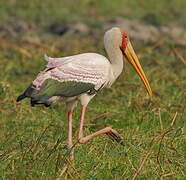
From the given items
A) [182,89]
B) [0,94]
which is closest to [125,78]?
[182,89]

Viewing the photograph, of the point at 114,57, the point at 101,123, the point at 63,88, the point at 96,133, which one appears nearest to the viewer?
the point at 63,88

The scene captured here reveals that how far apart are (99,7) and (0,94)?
8.06m

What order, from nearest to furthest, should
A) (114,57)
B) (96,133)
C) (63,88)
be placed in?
1. (63,88)
2. (96,133)
3. (114,57)

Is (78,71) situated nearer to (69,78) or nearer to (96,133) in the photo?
(69,78)

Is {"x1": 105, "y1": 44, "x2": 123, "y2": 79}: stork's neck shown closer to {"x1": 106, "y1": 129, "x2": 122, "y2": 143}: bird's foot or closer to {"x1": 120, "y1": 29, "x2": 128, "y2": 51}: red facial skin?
{"x1": 120, "y1": 29, "x2": 128, "y2": 51}: red facial skin

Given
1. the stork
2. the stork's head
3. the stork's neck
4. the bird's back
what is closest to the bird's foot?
the stork

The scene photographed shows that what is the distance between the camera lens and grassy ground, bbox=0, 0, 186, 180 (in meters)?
6.09

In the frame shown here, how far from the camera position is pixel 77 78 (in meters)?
6.62

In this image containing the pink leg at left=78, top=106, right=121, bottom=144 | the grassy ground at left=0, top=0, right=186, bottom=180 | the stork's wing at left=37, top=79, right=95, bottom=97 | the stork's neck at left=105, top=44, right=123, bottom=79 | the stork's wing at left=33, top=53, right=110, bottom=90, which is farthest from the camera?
the stork's neck at left=105, top=44, right=123, bottom=79

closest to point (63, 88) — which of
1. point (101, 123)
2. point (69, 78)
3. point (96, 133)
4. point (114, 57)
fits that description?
point (69, 78)

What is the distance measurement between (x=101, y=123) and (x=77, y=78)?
1.74 m

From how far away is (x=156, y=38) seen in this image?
14.0 meters

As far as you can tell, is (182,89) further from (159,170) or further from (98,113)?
(159,170)

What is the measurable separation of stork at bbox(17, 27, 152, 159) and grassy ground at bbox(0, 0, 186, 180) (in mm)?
303
